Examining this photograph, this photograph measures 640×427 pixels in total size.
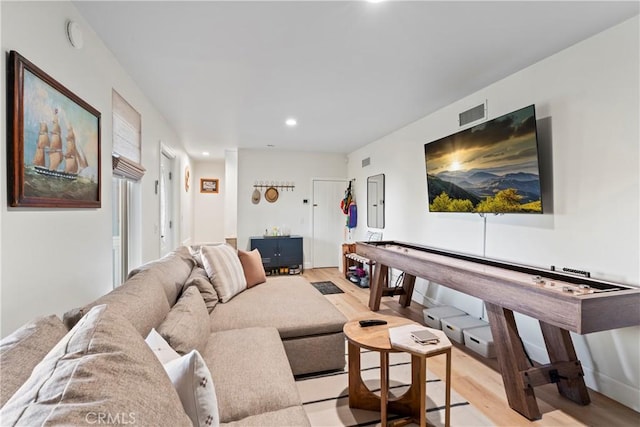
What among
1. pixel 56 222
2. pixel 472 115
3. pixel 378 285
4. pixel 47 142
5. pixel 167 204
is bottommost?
pixel 378 285

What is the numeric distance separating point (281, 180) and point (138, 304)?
16.1 feet

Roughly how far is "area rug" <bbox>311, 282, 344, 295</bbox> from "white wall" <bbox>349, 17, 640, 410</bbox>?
2.30 m

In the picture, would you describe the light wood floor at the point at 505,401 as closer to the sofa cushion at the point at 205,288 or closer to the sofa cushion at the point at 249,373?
the sofa cushion at the point at 249,373

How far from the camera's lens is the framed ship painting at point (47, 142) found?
126cm

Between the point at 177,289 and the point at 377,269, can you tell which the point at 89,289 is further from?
the point at 377,269

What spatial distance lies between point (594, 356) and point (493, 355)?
2.16 ft

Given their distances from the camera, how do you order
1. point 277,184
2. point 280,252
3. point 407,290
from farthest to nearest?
point 277,184 < point 280,252 < point 407,290

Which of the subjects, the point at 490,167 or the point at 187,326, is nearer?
the point at 187,326

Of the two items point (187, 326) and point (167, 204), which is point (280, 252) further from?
point (187, 326)

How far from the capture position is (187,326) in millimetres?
1486

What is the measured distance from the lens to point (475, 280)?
216 centimetres

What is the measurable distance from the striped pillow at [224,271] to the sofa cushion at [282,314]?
0.27 ft

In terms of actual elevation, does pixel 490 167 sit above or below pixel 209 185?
below

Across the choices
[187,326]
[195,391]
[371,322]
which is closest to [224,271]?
[187,326]
